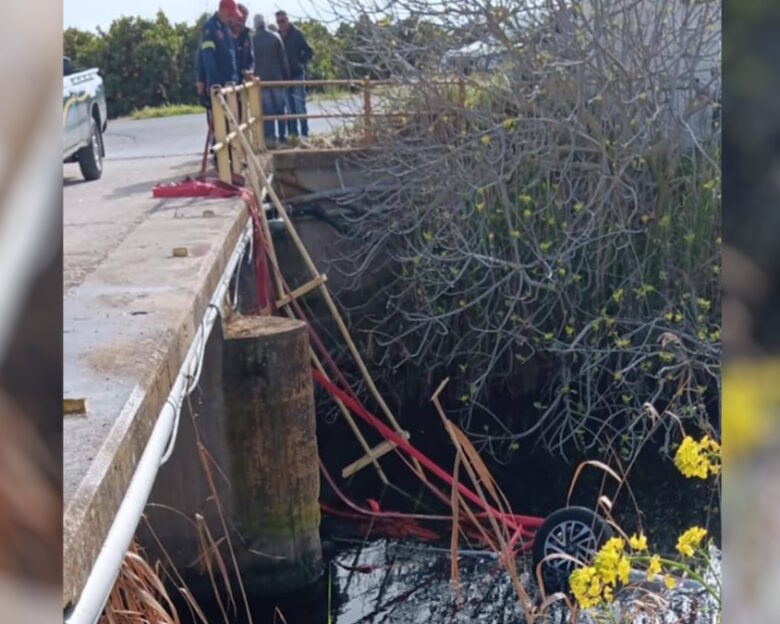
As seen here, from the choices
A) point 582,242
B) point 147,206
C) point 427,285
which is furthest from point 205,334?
point 427,285

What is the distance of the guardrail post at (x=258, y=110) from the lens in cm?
1283

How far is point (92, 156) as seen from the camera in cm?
1315

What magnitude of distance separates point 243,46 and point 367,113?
1690 mm

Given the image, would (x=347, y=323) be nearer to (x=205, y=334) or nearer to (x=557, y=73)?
(x=557, y=73)

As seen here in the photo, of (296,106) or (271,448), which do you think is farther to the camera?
(296,106)

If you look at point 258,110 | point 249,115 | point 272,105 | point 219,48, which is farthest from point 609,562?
point 272,105

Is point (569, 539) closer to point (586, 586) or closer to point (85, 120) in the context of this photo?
point (586, 586)

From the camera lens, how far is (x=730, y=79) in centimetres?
86

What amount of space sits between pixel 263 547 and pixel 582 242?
3874mm

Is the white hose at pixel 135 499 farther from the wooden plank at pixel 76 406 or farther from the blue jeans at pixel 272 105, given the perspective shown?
the blue jeans at pixel 272 105

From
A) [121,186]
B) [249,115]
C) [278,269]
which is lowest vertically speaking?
[278,269]

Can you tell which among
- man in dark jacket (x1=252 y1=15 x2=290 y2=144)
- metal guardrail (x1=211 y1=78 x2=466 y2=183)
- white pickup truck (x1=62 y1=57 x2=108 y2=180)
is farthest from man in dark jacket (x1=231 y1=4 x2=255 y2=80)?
white pickup truck (x1=62 y1=57 x2=108 y2=180)

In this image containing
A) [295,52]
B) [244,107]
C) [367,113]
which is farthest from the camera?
[295,52]

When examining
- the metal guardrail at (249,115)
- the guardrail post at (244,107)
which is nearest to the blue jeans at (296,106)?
the metal guardrail at (249,115)
